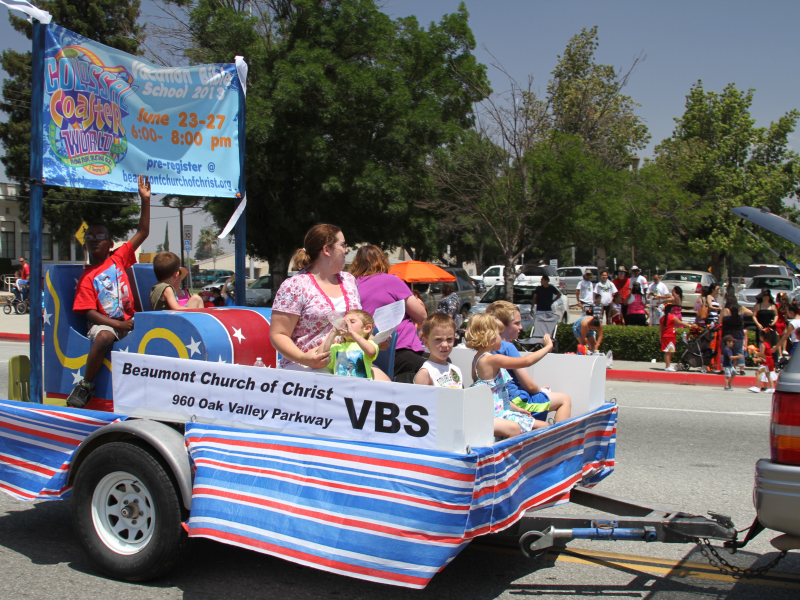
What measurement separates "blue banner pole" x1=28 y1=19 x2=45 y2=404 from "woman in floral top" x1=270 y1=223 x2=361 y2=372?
1.74 metres

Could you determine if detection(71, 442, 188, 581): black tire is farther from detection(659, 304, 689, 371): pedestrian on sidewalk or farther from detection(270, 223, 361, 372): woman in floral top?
detection(659, 304, 689, 371): pedestrian on sidewalk

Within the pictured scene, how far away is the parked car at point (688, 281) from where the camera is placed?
28.6m

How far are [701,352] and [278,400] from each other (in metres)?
11.7

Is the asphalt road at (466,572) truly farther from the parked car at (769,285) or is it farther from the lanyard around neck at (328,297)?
the parked car at (769,285)

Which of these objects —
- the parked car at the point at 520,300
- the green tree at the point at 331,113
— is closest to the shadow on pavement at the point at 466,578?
the parked car at the point at 520,300

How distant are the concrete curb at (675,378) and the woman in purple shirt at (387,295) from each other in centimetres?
850

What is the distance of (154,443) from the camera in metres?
3.56

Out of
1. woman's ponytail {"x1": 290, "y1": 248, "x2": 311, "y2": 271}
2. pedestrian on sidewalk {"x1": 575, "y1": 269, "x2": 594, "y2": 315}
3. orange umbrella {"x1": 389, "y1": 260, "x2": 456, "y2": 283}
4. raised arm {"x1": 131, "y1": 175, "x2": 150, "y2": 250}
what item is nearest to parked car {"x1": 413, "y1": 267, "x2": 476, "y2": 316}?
orange umbrella {"x1": 389, "y1": 260, "x2": 456, "y2": 283}

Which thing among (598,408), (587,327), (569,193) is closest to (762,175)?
(569,193)

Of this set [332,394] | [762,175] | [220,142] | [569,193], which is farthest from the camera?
[762,175]

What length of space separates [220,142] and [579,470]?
355 cm

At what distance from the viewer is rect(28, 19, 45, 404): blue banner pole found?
4379 millimetres

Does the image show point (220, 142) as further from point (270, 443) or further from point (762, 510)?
point (762, 510)

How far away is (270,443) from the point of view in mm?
3377
